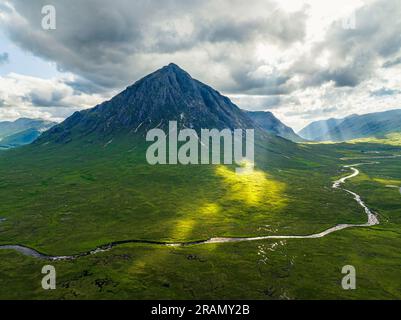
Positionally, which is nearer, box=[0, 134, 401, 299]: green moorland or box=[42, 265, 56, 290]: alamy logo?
box=[0, 134, 401, 299]: green moorland

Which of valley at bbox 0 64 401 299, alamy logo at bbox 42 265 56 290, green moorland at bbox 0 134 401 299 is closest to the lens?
green moorland at bbox 0 134 401 299

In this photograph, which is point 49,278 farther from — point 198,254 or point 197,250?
point 197,250

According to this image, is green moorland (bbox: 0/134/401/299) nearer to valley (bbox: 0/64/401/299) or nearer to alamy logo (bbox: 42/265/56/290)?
valley (bbox: 0/64/401/299)

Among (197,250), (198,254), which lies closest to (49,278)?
(198,254)

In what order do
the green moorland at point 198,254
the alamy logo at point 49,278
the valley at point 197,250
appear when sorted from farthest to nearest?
the alamy logo at point 49,278 < the valley at point 197,250 < the green moorland at point 198,254

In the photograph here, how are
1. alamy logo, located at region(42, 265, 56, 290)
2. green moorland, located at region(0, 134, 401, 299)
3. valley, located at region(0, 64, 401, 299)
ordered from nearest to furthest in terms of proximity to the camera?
green moorland, located at region(0, 134, 401, 299)
valley, located at region(0, 64, 401, 299)
alamy logo, located at region(42, 265, 56, 290)

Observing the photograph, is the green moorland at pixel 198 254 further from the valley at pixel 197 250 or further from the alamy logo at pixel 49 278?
the alamy logo at pixel 49 278

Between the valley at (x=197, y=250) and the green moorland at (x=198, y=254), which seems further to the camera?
the valley at (x=197, y=250)

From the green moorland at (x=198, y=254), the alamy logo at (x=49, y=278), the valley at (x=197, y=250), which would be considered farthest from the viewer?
the alamy logo at (x=49, y=278)

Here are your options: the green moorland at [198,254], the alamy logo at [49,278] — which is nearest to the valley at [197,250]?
the green moorland at [198,254]

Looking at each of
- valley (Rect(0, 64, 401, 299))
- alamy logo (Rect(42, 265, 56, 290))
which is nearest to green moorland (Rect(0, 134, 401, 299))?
valley (Rect(0, 64, 401, 299))
